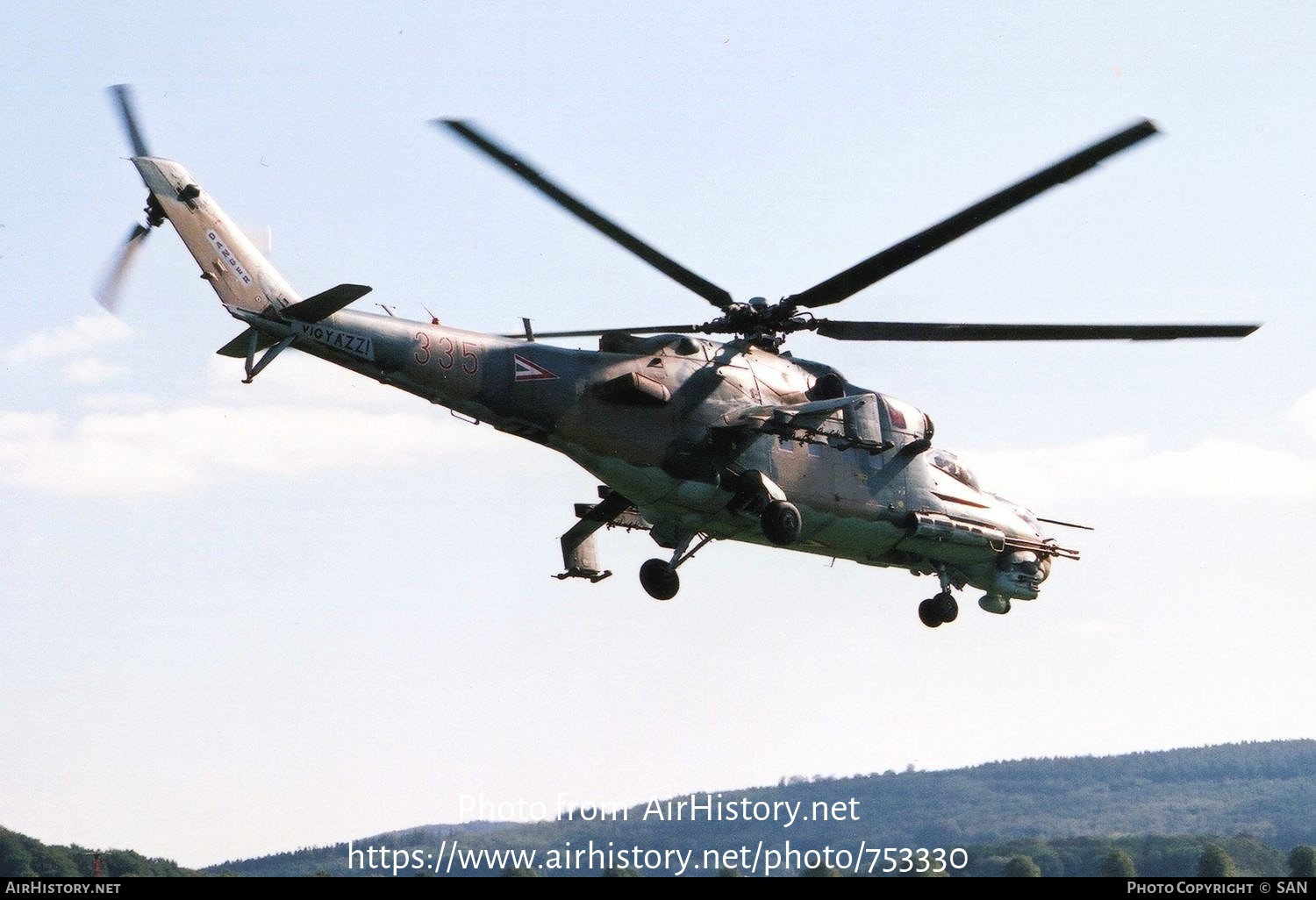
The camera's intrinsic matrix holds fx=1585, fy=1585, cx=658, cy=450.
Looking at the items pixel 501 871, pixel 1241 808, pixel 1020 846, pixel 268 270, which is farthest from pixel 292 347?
pixel 1241 808

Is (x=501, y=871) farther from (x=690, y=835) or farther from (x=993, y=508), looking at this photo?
(x=690, y=835)

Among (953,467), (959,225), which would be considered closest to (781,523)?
(953,467)

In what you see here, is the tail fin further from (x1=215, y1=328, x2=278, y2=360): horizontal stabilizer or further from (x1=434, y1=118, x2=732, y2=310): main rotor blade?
(x1=434, y1=118, x2=732, y2=310): main rotor blade

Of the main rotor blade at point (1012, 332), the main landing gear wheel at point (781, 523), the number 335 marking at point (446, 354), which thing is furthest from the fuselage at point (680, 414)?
the main rotor blade at point (1012, 332)

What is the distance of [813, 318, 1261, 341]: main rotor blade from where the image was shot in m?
27.0

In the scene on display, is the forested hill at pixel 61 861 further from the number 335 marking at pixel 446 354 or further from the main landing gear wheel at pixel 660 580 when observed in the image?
the number 335 marking at pixel 446 354

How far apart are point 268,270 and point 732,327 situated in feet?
28.0

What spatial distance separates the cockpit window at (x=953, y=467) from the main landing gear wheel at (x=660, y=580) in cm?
614

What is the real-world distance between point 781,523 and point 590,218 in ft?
20.6

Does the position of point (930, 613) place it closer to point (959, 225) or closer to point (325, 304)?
point (959, 225)

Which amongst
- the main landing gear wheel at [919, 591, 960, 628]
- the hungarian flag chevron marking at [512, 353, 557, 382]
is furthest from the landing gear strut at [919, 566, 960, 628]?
the hungarian flag chevron marking at [512, 353, 557, 382]

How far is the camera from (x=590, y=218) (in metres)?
26.2

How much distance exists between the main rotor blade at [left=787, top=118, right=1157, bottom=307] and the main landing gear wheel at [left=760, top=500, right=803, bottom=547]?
12.3 ft
